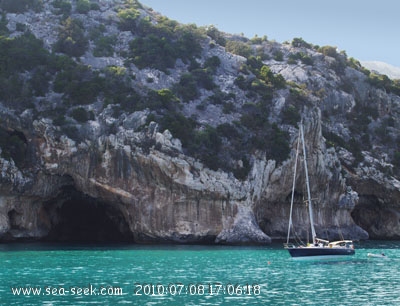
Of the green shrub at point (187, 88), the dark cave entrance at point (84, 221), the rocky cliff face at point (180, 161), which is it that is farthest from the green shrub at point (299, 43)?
the dark cave entrance at point (84, 221)

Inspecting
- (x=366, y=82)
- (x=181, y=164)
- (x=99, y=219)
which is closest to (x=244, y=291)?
(x=181, y=164)

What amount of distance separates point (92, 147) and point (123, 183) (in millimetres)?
4639

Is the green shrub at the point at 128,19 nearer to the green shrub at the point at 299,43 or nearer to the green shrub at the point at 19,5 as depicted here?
the green shrub at the point at 19,5

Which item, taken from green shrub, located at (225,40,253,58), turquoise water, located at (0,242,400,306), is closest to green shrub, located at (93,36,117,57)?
green shrub, located at (225,40,253,58)

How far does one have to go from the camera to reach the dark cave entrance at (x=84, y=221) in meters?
63.9

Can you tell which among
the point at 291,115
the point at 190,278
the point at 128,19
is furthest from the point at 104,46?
the point at 190,278

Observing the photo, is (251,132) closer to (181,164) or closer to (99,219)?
(181,164)

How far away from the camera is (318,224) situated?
222 ft

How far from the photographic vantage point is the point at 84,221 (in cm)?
6956

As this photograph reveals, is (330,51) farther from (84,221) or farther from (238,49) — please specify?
(84,221)

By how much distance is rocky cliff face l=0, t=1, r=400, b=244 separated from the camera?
58.7m

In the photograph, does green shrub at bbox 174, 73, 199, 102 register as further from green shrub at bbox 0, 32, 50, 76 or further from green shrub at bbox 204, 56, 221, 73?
green shrub at bbox 0, 32, 50, 76

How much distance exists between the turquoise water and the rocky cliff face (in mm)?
10468

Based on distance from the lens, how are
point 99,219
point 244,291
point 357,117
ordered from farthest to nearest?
point 357,117 → point 99,219 → point 244,291
